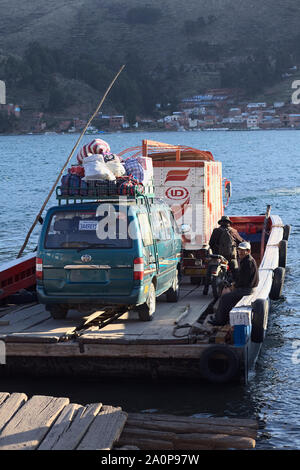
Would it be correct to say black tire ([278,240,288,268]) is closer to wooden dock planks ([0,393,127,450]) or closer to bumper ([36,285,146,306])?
bumper ([36,285,146,306])

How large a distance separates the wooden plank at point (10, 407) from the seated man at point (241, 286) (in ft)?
12.5

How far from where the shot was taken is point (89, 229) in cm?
1216

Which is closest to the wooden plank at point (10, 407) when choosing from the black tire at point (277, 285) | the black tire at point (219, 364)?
the black tire at point (219, 364)

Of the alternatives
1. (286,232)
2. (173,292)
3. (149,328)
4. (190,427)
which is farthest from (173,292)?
(286,232)

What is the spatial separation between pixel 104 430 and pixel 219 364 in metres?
2.98

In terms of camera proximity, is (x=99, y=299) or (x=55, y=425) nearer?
(x=55, y=425)

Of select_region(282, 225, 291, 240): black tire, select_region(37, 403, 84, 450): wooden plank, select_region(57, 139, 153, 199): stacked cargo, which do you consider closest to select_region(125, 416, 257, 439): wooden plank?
select_region(37, 403, 84, 450): wooden plank

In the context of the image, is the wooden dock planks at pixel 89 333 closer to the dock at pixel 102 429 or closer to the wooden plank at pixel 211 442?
the dock at pixel 102 429

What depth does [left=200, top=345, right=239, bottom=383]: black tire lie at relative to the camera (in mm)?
11312

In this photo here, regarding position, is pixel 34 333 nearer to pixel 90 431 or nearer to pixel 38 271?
pixel 38 271

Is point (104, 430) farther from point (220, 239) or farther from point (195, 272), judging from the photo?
point (195, 272)

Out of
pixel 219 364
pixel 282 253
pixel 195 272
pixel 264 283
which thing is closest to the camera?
pixel 219 364

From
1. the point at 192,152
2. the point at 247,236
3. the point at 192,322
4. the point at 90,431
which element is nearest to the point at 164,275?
the point at 192,322

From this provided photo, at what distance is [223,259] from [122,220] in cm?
369
